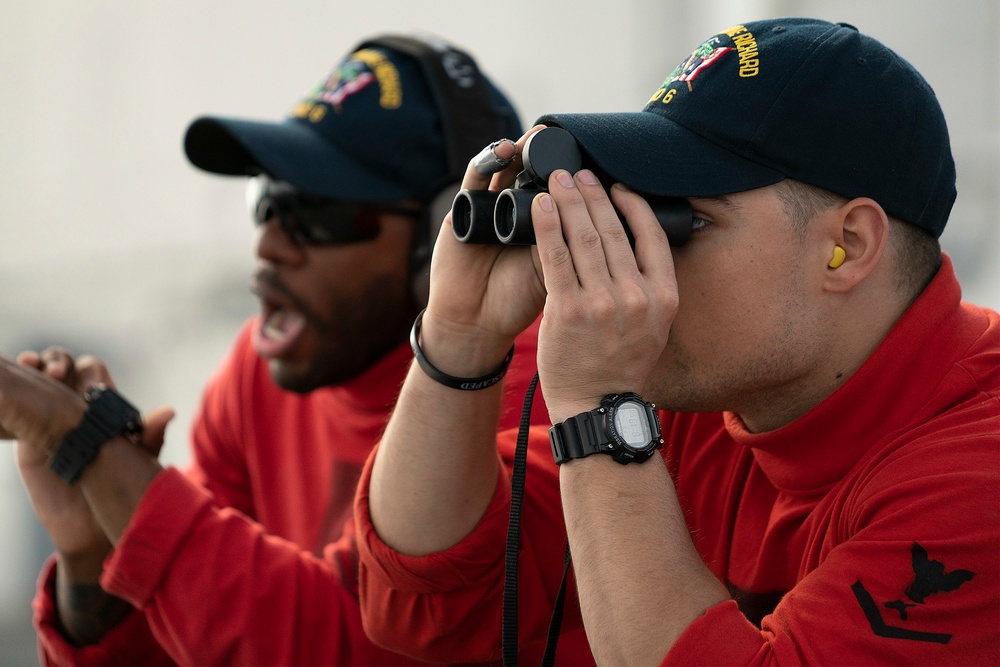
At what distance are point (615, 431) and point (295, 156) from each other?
1.14 meters

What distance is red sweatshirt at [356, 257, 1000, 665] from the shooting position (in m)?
0.94

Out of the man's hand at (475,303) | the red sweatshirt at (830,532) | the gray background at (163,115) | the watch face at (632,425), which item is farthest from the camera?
the gray background at (163,115)

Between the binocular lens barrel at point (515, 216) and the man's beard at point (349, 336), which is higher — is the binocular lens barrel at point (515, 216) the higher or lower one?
the higher one

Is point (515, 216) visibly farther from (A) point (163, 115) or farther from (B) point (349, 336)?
(A) point (163, 115)

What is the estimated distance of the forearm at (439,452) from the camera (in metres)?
1.35

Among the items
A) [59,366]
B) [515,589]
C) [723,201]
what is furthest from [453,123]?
[515,589]

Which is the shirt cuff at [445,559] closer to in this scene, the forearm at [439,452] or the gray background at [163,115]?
the forearm at [439,452]

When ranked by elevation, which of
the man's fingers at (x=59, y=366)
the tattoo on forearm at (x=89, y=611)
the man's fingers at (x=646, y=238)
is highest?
the man's fingers at (x=646, y=238)

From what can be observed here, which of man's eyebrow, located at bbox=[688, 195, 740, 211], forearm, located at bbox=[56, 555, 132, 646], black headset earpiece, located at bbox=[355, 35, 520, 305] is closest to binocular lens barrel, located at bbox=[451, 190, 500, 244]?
man's eyebrow, located at bbox=[688, 195, 740, 211]

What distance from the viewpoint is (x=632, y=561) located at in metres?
1.01

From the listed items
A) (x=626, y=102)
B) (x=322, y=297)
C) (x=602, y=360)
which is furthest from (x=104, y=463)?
(x=626, y=102)

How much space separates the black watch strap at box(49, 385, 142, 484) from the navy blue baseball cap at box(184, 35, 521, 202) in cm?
50

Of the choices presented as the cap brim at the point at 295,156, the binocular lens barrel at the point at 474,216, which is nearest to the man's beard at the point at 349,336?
the cap brim at the point at 295,156

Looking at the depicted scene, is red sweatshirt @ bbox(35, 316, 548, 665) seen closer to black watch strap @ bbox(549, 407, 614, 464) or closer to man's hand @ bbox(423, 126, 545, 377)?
man's hand @ bbox(423, 126, 545, 377)
